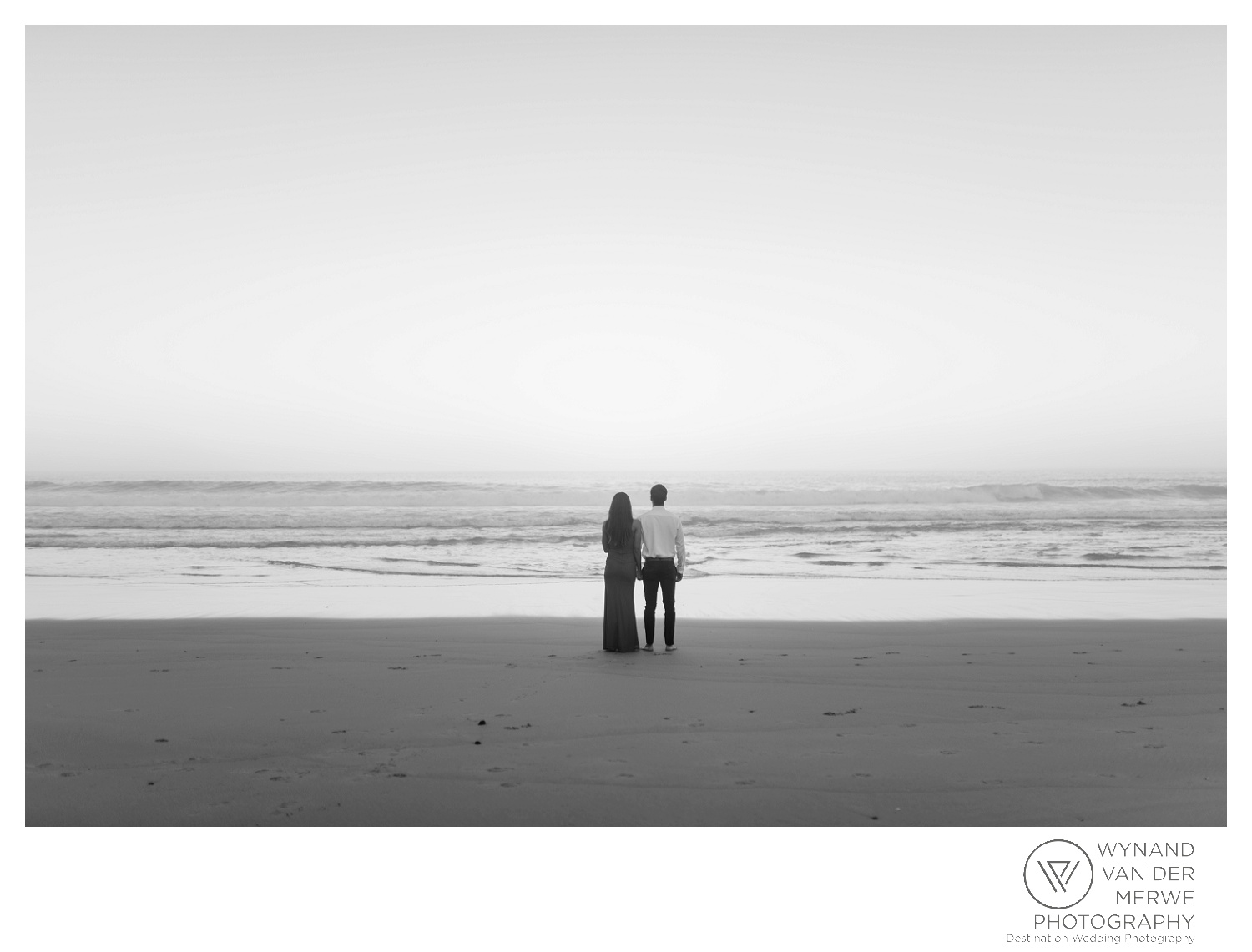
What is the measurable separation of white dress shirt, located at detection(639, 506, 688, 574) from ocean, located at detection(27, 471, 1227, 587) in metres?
7.10

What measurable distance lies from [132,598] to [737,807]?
476 inches

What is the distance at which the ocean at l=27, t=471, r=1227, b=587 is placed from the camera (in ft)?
57.8

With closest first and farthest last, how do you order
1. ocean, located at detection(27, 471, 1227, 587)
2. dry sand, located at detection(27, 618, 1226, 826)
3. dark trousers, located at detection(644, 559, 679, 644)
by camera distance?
1. dry sand, located at detection(27, 618, 1226, 826)
2. dark trousers, located at detection(644, 559, 679, 644)
3. ocean, located at detection(27, 471, 1227, 587)

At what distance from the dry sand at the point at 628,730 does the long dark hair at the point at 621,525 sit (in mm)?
1185

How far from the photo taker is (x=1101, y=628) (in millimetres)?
10414

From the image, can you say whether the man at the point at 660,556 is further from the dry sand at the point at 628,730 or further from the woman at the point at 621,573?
the dry sand at the point at 628,730

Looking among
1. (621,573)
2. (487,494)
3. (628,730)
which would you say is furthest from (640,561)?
(487,494)

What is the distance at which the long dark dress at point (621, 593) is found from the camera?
29.5 feet

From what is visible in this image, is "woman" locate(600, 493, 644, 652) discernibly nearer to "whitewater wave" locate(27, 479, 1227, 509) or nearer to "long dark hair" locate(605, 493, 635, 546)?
"long dark hair" locate(605, 493, 635, 546)

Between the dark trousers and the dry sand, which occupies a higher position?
the dark trousers

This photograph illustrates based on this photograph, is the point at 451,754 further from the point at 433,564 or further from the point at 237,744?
the point at 433,564

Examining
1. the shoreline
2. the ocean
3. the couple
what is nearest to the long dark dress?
the couple

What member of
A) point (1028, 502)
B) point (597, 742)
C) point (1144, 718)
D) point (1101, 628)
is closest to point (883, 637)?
point (1101, 628)

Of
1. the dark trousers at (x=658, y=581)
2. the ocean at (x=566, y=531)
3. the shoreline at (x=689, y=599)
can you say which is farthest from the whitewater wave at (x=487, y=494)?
the dark trousers at (x=658, y=581)
